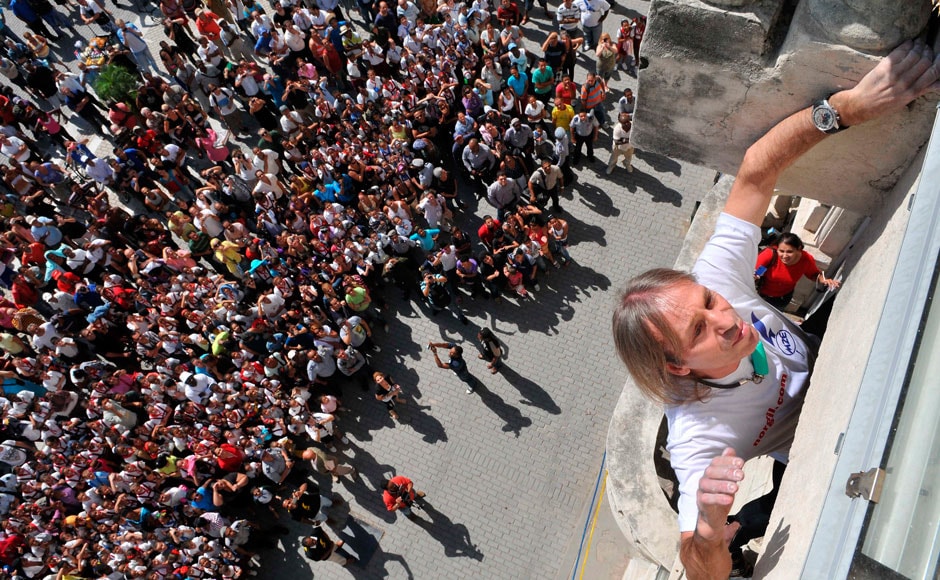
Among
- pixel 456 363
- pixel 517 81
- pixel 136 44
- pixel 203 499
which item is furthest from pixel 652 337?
pixel 136 44

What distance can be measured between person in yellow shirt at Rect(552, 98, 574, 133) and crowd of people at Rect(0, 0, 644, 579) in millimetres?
47

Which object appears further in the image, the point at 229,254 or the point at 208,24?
the point at 208,24

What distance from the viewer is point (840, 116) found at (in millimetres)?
4406

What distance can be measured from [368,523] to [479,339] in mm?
4018

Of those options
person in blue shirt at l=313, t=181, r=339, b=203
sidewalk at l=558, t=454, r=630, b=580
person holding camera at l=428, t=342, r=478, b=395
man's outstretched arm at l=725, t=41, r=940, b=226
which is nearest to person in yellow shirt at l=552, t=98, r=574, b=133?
person in blue shirt at l=313, t=181, r=339, b=203

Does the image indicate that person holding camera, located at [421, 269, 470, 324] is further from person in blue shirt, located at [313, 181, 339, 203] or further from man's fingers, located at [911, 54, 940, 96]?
man's fingers, located at [911, 54, 940, 96]

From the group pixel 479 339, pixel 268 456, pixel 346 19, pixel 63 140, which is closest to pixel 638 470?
pixel 479 339

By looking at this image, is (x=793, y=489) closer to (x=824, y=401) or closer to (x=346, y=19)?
(x=824, y=401)

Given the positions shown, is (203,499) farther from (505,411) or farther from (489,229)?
(489,229)

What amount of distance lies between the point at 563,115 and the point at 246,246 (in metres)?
7.44

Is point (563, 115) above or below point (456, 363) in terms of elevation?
above

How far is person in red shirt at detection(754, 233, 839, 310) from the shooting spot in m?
8.50

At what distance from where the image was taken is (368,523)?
13297 mm

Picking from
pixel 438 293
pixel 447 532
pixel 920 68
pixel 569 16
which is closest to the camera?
pixel 920 68
